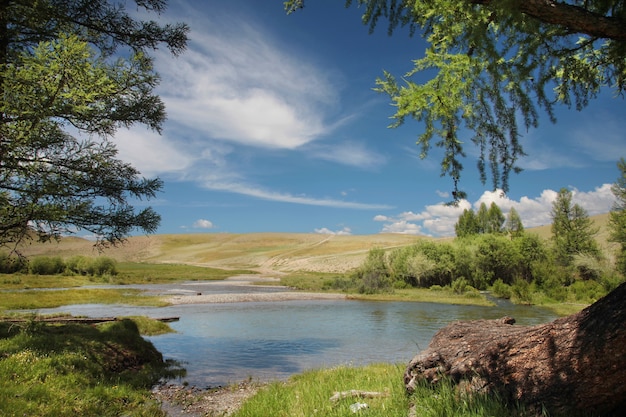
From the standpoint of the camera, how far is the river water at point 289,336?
56.7ft

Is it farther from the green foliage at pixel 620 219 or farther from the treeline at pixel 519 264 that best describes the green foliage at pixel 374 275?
the green foliage at pixel 620 219

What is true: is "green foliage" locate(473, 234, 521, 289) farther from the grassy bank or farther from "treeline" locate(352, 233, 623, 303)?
the grassy bank

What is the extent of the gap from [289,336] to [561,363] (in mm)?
21907

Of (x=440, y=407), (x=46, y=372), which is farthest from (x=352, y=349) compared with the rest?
(x=440, y=407)

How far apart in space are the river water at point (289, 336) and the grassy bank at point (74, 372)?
2.54 m

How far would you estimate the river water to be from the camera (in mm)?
17281

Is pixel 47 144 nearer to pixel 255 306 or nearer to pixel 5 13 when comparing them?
pixel 5 13

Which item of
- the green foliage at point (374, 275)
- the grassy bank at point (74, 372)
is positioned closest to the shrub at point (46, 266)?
the green foliage at point (374, 275)

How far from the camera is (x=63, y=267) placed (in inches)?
3223

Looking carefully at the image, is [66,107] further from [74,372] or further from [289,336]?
[289,336]

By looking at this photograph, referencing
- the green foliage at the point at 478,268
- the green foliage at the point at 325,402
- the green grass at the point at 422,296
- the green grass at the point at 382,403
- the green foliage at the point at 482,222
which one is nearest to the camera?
the green grass at the point at 382,403

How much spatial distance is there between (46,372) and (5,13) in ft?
29.4

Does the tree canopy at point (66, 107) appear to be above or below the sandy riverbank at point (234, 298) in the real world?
above

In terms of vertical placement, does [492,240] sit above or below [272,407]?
above
